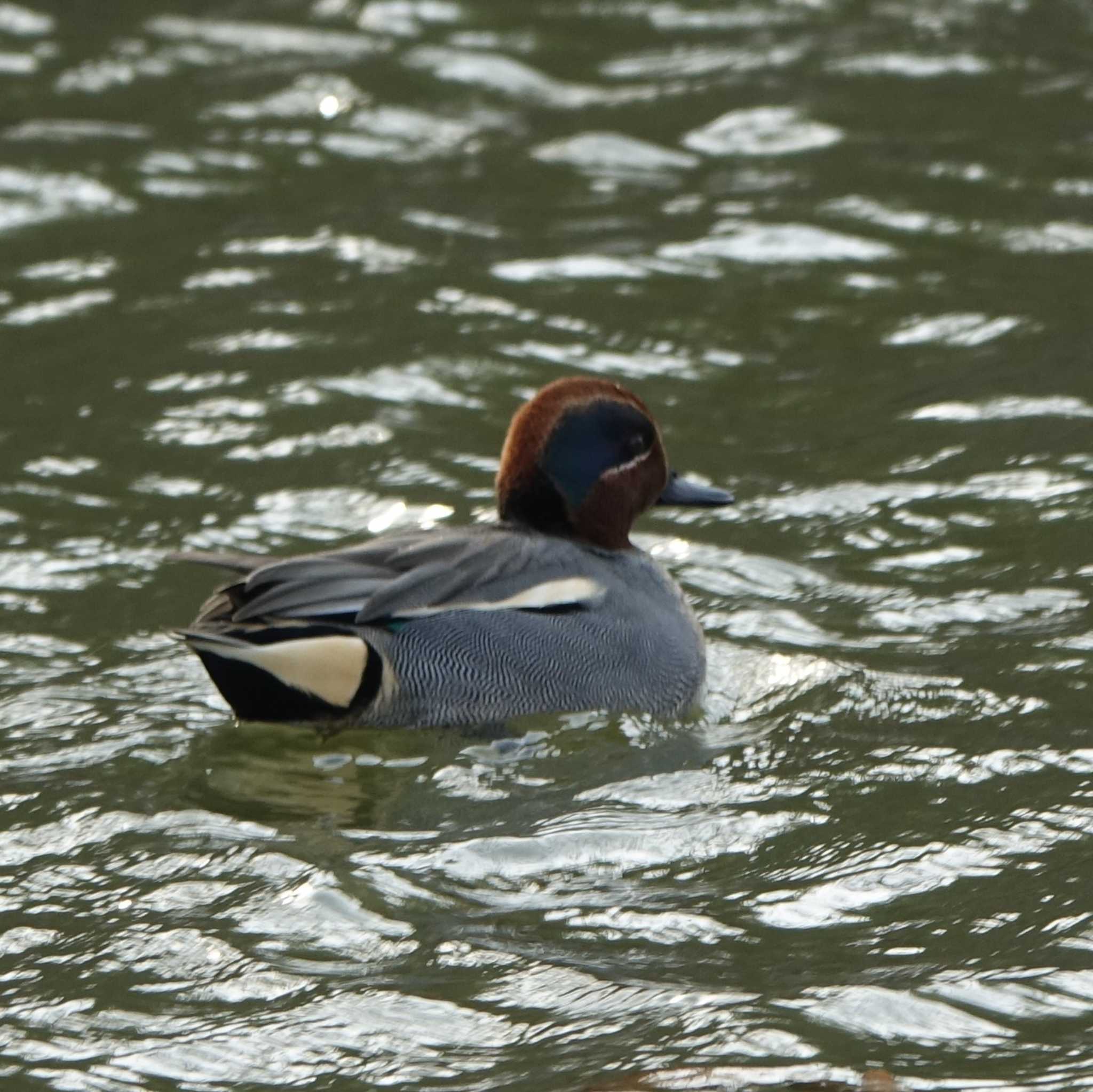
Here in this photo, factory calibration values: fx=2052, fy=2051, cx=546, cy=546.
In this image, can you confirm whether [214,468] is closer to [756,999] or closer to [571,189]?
[571,189]

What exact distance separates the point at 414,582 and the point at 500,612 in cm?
32

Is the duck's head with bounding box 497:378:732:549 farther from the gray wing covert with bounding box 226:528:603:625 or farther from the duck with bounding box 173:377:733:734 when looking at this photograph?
the gray wing covert with bounding box 226:528:603:625

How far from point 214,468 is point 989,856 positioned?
13.2ft

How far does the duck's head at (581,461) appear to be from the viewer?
6.90 m

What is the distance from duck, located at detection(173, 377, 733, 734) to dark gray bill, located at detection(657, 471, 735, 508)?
0.82 feet

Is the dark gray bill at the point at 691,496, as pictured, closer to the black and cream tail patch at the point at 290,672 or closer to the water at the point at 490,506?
the water at the point at 490,506

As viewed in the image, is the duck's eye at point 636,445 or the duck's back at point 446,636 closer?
the duck's back at point 446,636

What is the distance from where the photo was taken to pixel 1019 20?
13.1 metres

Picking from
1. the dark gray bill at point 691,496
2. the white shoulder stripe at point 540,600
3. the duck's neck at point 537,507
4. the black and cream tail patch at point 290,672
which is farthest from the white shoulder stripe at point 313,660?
the dark gray bill at point 691,496

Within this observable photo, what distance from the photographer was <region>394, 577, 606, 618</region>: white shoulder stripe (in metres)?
6.35

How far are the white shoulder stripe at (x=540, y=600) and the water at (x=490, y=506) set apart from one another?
39 cm

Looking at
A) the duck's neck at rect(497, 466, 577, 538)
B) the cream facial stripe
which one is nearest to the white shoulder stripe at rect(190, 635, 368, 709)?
the duck's neck at rect(497, 466, 577, 538)

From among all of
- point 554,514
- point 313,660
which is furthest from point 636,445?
point 313,660

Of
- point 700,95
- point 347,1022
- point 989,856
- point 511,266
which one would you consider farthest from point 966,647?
point 700,95
